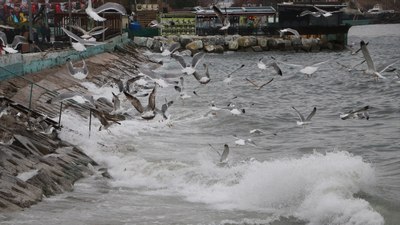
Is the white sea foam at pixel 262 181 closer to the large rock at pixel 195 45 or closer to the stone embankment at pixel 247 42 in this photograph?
the large rock at pixel 195 45

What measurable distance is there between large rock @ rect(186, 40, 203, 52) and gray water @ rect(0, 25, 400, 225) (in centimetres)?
3755

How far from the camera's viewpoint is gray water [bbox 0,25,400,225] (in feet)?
32.9

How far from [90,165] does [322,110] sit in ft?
39.2

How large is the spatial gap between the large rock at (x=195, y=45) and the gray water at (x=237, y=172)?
37548 mm

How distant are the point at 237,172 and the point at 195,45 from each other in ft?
160

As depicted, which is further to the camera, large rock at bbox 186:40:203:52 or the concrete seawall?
large rock at bbox 186:40:203:52

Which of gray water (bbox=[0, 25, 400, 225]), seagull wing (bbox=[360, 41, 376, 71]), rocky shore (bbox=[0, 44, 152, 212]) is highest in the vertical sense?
seagull wing (bbox=[360, 41, 376, 71])

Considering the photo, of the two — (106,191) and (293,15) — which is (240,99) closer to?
(106,191)

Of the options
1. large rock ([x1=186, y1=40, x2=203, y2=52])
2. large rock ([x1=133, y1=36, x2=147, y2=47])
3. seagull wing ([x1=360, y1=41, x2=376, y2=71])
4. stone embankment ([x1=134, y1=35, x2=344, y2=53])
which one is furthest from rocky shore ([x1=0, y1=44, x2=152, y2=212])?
stone embankment ([x1=134, y1=35, x2=344, y2=53])

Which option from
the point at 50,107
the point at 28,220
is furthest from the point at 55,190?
the point at 50,107

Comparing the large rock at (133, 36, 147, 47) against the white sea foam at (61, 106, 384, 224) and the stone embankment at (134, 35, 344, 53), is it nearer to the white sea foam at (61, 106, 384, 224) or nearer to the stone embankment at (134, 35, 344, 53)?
the stone embankment at (134, 35, 344, 53)

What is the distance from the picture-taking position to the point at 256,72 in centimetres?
4097

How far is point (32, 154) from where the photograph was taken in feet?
39.8

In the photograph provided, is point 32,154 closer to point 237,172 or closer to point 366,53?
point 237,172
